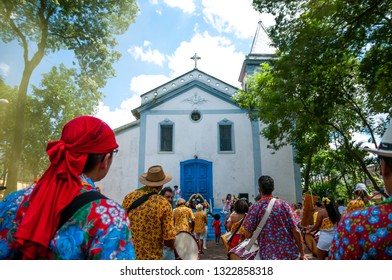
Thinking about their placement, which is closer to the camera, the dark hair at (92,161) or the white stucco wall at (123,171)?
the dark hair at (92,161)

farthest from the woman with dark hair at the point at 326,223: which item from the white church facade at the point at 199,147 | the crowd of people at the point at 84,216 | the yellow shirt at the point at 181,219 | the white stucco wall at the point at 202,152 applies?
the white stucco wall at the point at 202,152

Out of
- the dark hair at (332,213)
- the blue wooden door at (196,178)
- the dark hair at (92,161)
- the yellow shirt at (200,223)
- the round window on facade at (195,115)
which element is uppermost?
the round window on facade at (195,115)

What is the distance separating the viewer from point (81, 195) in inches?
52.1

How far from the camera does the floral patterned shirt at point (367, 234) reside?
51.7 inches

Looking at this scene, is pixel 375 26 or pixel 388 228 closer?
pixel 388 228

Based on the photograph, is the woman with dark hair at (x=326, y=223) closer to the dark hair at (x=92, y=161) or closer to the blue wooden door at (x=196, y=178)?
the dark hair at (x=92, y=161)

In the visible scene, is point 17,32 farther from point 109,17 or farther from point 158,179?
point 158,179

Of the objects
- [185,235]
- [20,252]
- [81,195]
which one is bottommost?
[185,235]

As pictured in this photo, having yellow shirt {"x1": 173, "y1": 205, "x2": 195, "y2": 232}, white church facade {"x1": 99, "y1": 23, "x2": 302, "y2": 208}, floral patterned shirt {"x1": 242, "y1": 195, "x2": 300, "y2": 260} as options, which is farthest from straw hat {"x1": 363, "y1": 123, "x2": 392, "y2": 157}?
white church facade {"x1": 99, "y1": 23, "x2": 302, "y2": 208}

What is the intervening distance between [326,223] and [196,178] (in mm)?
11649

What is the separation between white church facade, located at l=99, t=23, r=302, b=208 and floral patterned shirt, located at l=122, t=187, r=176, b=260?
13699 mm

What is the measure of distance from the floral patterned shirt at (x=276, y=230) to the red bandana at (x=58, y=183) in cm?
234

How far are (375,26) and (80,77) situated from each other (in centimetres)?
1146
